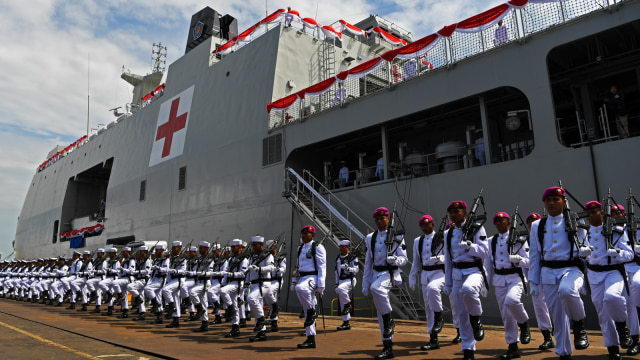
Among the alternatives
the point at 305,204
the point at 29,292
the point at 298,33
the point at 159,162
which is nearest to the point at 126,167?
the point at 159,162

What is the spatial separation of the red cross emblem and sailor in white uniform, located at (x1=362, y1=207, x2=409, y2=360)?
13272 mm

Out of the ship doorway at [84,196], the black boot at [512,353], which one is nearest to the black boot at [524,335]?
the black boot at [512,353]

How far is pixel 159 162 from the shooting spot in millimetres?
18141

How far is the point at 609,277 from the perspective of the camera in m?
4.38

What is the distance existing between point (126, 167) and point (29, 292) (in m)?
6.40

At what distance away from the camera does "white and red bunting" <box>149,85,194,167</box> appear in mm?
17188

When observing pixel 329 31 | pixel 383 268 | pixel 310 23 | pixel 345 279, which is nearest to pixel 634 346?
pixel 383 268

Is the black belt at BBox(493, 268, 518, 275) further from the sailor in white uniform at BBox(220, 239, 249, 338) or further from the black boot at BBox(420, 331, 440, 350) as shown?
the sailor in white uniform at BBox(220, 239, 249, 338)

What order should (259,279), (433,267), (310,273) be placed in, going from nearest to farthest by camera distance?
1. (433,267)
2. (310,273)
3. (259,279)

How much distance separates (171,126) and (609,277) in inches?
645

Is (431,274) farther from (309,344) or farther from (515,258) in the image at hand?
(309,344)

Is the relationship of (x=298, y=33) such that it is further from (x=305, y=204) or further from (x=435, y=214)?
(x=435, y=214)

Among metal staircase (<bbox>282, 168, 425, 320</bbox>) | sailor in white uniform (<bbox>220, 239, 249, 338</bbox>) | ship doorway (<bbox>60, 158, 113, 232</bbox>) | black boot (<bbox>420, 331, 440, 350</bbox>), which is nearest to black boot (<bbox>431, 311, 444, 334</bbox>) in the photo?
black boot (<bbox>420, 331, 440, 350</bbox>)

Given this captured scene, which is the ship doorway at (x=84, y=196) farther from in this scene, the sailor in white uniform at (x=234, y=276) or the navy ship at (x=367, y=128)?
the sailor in white uniform at (x=234, y=276)
